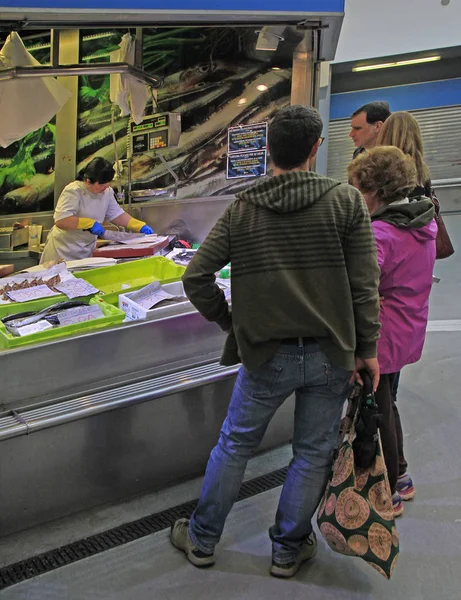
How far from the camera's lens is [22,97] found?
3.24m

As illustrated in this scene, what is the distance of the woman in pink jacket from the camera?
6.95 ft

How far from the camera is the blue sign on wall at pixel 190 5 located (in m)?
2.16

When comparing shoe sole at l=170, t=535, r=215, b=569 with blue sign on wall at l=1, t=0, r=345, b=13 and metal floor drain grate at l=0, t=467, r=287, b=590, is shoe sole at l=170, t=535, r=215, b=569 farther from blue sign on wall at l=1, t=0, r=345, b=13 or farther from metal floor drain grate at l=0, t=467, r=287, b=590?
blue sign on wall at l=1, t=0, r=345, b=13

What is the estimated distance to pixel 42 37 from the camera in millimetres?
5574

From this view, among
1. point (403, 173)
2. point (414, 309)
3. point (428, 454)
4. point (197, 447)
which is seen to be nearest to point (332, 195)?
point (403, 173)

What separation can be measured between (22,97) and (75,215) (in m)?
1.20

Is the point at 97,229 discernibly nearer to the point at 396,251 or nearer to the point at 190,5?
the point at 190,5

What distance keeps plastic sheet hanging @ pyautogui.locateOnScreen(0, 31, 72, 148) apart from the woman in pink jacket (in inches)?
80.7

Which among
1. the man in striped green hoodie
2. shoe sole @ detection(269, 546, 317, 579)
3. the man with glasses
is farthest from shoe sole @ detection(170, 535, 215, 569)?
the man with glasses

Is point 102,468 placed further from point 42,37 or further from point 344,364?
point 42,37

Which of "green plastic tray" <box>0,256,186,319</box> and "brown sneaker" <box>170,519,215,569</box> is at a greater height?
"green plastic tray" <box>0,256,186,319</box>

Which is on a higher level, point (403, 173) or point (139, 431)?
point (403, 173)

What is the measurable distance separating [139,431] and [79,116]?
4013 millimetres

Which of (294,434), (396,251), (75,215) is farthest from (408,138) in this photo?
Answer: (75,215)
